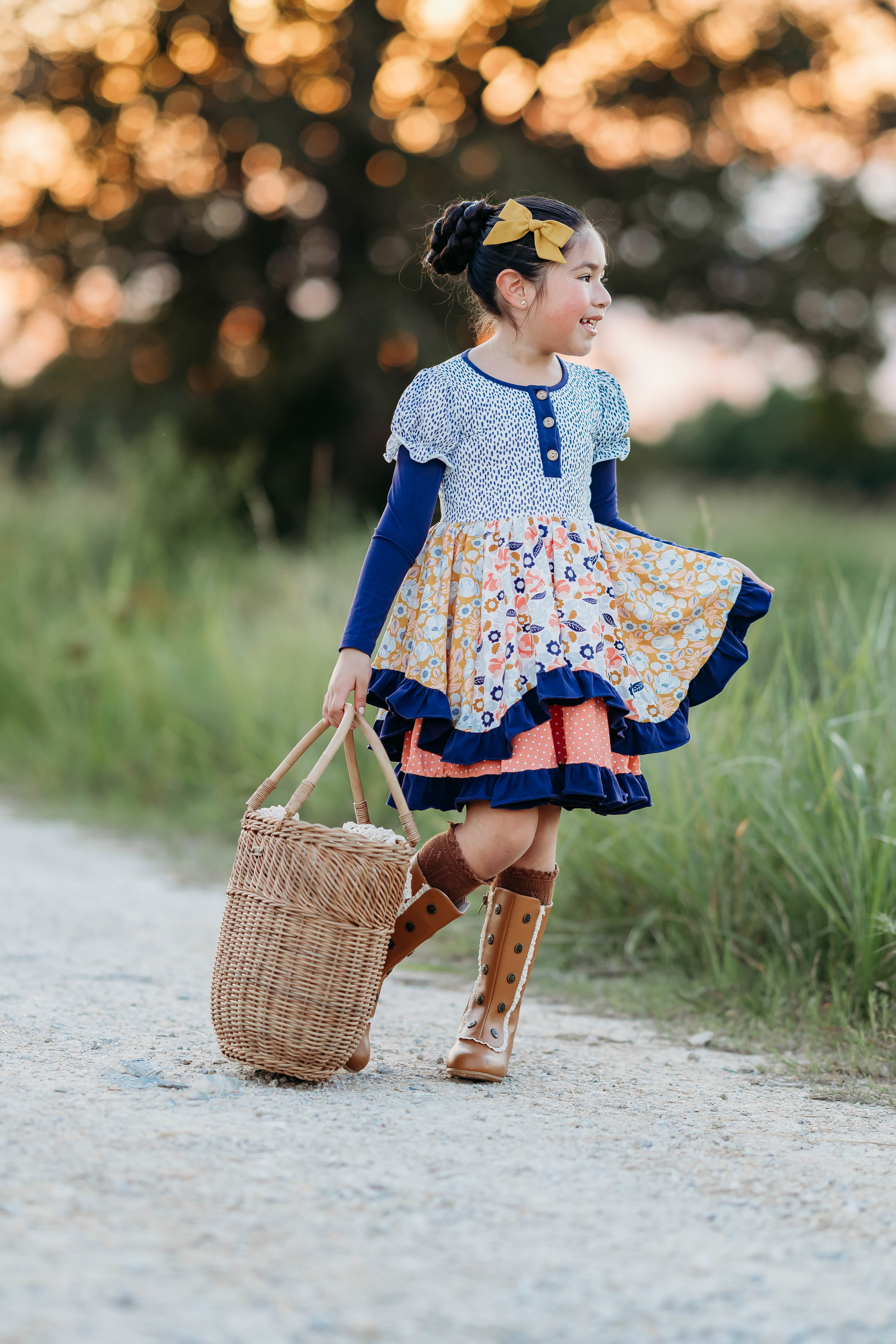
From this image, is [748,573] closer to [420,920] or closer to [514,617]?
[514,617]

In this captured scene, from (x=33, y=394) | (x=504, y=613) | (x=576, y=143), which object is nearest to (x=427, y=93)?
(x=576, y=143)

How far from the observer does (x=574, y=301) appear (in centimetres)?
237

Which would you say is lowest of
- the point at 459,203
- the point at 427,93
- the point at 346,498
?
the point at 459,203

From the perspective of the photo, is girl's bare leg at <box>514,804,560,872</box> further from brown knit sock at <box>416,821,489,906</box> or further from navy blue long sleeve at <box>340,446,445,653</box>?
navy blue long sleeve at <box>340,446,445,653</box>

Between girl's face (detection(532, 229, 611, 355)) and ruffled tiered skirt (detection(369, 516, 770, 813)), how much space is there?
336mm

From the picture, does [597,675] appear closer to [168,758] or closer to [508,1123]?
[508,1123]

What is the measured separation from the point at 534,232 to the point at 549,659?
2.58 ft

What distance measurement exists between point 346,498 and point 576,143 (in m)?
4.17

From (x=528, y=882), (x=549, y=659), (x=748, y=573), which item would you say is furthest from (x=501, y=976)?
(x=748, y=573)

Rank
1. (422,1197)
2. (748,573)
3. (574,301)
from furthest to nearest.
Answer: (748,573) → (574,301) → (422,1197)

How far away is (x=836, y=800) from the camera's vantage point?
2959 mm

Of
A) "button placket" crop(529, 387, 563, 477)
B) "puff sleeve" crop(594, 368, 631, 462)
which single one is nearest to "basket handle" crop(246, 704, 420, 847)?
"button placket" crop(529, 387, 563, 477)

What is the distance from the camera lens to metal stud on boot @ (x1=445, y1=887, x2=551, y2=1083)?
7.56 ft

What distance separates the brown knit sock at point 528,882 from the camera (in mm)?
2404
